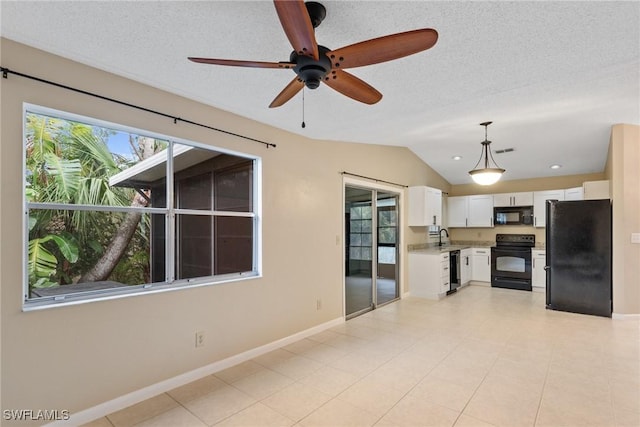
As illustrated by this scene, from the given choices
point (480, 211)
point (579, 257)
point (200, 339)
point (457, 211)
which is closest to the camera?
point (200, 339)

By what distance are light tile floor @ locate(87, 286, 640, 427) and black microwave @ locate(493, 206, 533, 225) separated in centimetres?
282

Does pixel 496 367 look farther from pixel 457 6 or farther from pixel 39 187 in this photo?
pixel 39 187

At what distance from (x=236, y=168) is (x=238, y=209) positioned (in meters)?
0.44

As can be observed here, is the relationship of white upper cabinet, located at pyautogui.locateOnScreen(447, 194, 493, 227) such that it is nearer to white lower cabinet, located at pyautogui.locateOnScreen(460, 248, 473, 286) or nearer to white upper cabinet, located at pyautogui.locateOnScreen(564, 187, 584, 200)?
white lower cabinet, located at pyautogui.locateOnScreen(460, 248, 473, 286)

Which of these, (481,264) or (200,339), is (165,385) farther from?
(481,264)

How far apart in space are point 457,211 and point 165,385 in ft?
22.6

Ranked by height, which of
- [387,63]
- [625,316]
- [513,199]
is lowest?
[625,316]

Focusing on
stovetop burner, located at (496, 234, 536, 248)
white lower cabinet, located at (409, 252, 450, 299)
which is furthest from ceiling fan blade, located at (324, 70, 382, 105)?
stovetop burner, located at (496, 234, 536, 248)

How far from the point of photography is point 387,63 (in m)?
2.31

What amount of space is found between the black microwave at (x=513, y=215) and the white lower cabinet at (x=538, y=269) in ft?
2.30

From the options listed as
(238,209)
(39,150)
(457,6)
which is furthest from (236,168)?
(457,6)

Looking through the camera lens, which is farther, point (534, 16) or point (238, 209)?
point (238, 209)

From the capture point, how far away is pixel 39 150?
212 cm

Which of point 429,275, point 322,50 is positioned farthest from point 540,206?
point 322,50
